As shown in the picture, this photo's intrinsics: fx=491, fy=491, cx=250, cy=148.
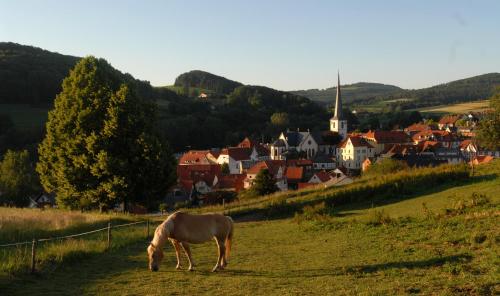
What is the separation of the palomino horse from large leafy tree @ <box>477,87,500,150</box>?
1722 inches

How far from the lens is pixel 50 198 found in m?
72.4

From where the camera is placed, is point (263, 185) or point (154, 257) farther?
point (263, 185)

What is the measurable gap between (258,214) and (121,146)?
8.79 meters

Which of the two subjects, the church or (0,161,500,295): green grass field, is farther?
the church

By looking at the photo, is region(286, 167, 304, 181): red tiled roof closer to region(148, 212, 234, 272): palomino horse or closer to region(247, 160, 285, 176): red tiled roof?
region(247, 160, 285, 176): red tiled roof

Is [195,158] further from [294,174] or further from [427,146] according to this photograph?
[427,146]

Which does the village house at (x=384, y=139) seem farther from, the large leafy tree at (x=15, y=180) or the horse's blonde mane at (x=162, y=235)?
the horse's blonde mane at (x=162, y=235)

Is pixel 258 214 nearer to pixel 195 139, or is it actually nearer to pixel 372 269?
pixel 372 269

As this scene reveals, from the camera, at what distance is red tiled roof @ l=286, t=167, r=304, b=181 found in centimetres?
8435

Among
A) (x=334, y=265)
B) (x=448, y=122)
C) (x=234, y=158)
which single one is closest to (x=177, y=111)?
(x=234, y=158)

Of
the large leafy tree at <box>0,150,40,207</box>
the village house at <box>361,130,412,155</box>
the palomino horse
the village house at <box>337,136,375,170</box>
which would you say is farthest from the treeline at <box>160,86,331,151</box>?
the palomino horse

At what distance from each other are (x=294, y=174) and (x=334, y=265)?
241ft

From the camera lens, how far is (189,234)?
489 inches

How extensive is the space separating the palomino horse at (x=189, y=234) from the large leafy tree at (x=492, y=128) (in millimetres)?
43728
